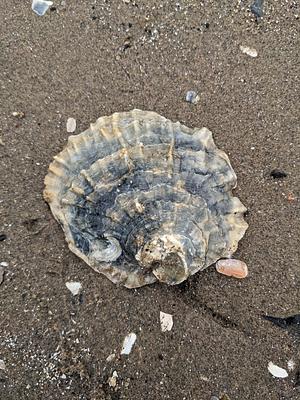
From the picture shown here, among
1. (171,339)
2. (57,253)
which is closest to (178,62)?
(57,253)

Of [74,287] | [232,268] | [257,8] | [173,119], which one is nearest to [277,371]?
[232,268]

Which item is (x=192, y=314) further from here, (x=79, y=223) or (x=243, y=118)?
(x=243, y=118)

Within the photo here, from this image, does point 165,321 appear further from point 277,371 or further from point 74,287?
point 277,371

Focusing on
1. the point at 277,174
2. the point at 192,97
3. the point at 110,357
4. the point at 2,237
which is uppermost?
the point at 192,97

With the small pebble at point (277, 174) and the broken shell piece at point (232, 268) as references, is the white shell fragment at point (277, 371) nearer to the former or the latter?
the broken shell piece at point (232, 268)

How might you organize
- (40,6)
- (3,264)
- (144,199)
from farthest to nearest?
(40,6)
(3,264)
(144,199)

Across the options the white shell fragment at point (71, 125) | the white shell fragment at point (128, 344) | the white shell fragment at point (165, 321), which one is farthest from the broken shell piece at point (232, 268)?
the white shell fragment at point (71, 125)

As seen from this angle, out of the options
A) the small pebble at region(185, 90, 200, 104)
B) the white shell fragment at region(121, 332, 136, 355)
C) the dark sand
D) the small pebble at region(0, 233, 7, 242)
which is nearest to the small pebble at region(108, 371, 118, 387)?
the dark sand

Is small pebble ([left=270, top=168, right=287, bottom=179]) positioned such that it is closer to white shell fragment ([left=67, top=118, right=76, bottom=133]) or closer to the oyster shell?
the oyster shell
